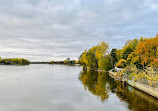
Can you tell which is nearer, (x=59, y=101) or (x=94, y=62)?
(x=59, y=101)

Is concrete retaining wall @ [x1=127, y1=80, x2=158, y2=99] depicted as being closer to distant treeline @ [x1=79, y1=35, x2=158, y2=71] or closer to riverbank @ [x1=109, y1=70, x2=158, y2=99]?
riverbank @ [x1=109, y1=70, x2=158, y2=99]

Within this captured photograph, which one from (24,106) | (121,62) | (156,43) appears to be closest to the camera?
(24,106)

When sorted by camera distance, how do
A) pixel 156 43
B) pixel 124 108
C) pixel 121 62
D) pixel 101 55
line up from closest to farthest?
1. pixel 124 108
2. pixel 156 43
3. pixel 121 62
4. pixel 101 55

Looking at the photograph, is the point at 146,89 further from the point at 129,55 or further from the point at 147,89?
the point at 129,55

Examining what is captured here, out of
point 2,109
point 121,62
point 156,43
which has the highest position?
point 156,43

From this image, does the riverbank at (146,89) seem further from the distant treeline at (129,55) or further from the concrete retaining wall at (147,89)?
the distant treeline at (129,55)

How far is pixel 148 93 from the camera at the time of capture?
23.6 metres

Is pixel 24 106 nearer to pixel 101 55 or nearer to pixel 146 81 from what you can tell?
pixel 146 81

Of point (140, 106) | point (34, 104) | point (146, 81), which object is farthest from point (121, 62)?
point (34, 104)

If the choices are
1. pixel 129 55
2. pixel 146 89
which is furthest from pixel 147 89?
pixel 129 55

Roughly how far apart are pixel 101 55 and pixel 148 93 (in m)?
50.3

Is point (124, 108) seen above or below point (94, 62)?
below

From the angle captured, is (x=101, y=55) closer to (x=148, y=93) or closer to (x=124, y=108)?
(x=148, y=93)

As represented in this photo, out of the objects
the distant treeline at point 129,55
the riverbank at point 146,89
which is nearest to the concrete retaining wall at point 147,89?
the riverbank at point 146,89
